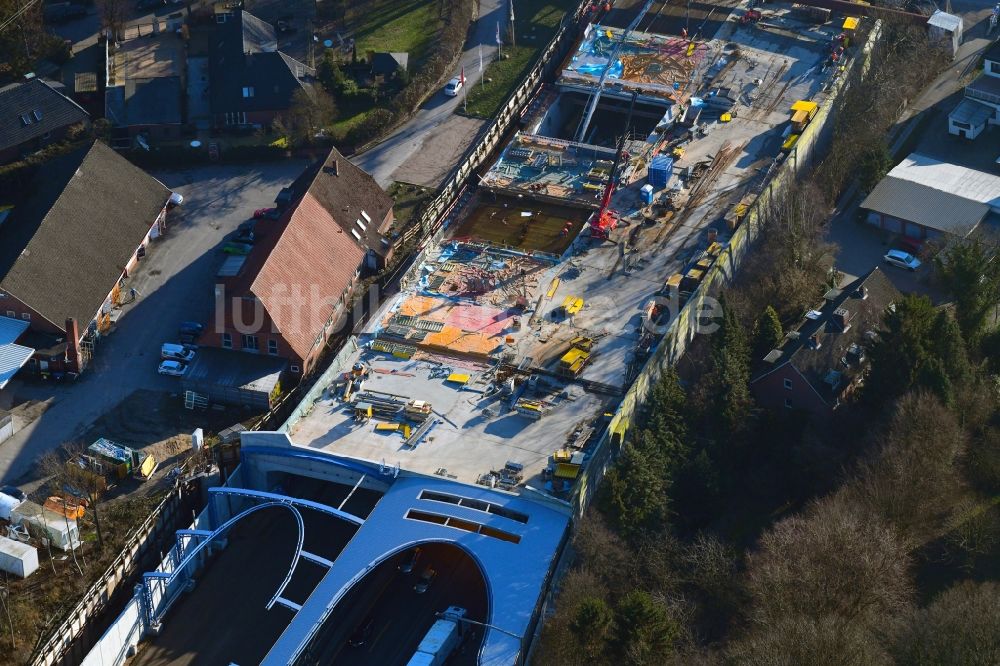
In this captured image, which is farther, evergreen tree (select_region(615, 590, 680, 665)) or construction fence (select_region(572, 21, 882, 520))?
construction fence (select_region(572, 21, 882, 520))

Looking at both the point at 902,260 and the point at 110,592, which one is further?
the point at 902,260


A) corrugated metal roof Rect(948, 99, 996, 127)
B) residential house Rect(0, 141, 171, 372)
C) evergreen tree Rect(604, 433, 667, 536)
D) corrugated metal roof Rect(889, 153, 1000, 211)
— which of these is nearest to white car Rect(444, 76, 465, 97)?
residential house Rect(0, 141, 171, 372)

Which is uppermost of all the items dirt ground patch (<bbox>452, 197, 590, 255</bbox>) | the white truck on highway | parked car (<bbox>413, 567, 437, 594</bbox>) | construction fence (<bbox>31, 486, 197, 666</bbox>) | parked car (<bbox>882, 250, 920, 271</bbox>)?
parked car (<bbox>882, 250, 920, 271</bbox>)

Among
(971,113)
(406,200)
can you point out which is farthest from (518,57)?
(971,113)

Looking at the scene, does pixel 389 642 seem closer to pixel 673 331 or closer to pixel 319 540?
pixel 319 540

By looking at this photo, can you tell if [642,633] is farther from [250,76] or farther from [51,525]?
[250,76]

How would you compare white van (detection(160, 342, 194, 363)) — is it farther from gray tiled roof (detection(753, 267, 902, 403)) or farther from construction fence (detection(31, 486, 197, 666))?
gray tiled roof (detection(753, 267, 902, 403))

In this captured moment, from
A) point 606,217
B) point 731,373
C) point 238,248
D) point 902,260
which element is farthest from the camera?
point 238,248
